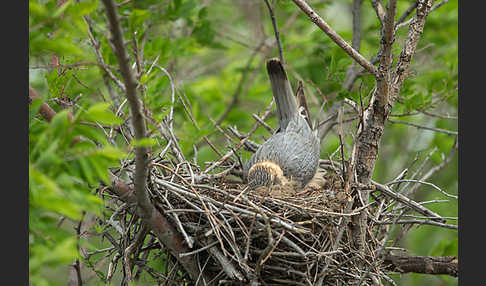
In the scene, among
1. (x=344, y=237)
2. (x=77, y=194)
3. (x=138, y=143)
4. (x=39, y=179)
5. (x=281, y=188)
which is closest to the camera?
(x=39, y=179)

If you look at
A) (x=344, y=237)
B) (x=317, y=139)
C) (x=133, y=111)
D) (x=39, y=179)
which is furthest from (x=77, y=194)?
(x=317, y=139)

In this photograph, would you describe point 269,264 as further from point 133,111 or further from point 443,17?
point 443,17

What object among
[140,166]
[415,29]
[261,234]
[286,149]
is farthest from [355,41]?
[140,166]

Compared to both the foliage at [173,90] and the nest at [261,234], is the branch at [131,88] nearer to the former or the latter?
the foliage at [173,90]

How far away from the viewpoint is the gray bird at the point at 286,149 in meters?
4.93

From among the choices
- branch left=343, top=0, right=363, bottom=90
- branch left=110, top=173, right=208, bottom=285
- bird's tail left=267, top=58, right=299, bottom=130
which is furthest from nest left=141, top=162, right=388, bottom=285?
branch left=343, top=0, right=363, bottom=90

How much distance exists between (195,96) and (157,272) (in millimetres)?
3288

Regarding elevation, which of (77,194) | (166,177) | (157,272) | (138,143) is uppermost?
(138,143)

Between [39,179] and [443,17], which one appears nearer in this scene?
[39,179]

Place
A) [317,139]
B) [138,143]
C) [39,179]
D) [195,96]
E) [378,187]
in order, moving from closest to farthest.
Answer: [39,179]
[138,143]
[378,187]
[317,139]
[195,96]

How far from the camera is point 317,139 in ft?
17.5

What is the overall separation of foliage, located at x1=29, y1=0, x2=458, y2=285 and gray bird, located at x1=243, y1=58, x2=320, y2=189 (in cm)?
32

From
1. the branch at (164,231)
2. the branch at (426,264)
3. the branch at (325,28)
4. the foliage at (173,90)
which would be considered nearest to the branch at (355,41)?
the foliage at (173,90)

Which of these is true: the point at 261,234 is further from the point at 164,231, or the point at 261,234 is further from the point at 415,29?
the point at 415,29
